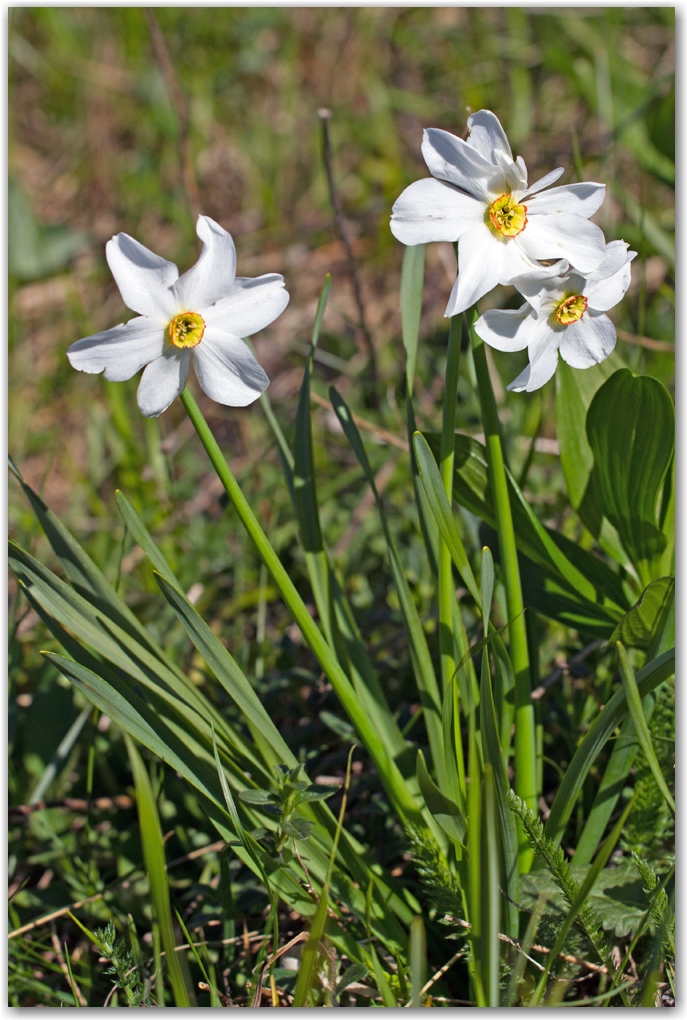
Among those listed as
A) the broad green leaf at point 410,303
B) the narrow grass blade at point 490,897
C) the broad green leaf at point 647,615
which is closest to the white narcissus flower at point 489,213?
the broad green leaf at point 410,303

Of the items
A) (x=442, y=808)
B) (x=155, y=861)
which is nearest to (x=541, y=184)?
(x=442, y=808)

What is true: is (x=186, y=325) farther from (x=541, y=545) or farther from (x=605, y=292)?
(x=541, y=545)

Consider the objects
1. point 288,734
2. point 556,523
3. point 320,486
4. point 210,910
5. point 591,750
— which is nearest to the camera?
point 591,750

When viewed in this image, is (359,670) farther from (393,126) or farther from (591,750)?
(393,126)

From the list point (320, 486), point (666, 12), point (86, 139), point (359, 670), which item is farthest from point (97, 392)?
point (666, 12)

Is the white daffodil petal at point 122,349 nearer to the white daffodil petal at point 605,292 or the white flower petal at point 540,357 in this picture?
the white flower petal at point 540,357

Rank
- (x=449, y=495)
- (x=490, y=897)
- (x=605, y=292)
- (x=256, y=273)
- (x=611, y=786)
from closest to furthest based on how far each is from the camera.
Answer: (x=490, y=897) → (x=605, y=292) → (x=449, y=495) → (x=611, y=786) → (x=256, y=273)

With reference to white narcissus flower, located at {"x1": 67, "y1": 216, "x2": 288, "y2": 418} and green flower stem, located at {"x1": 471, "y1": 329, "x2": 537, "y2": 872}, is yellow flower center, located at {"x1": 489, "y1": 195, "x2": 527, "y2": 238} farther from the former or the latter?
white narcissus flower, located at {"x1": 67, "y1": 216, "x2": 288, "y2": 418}
